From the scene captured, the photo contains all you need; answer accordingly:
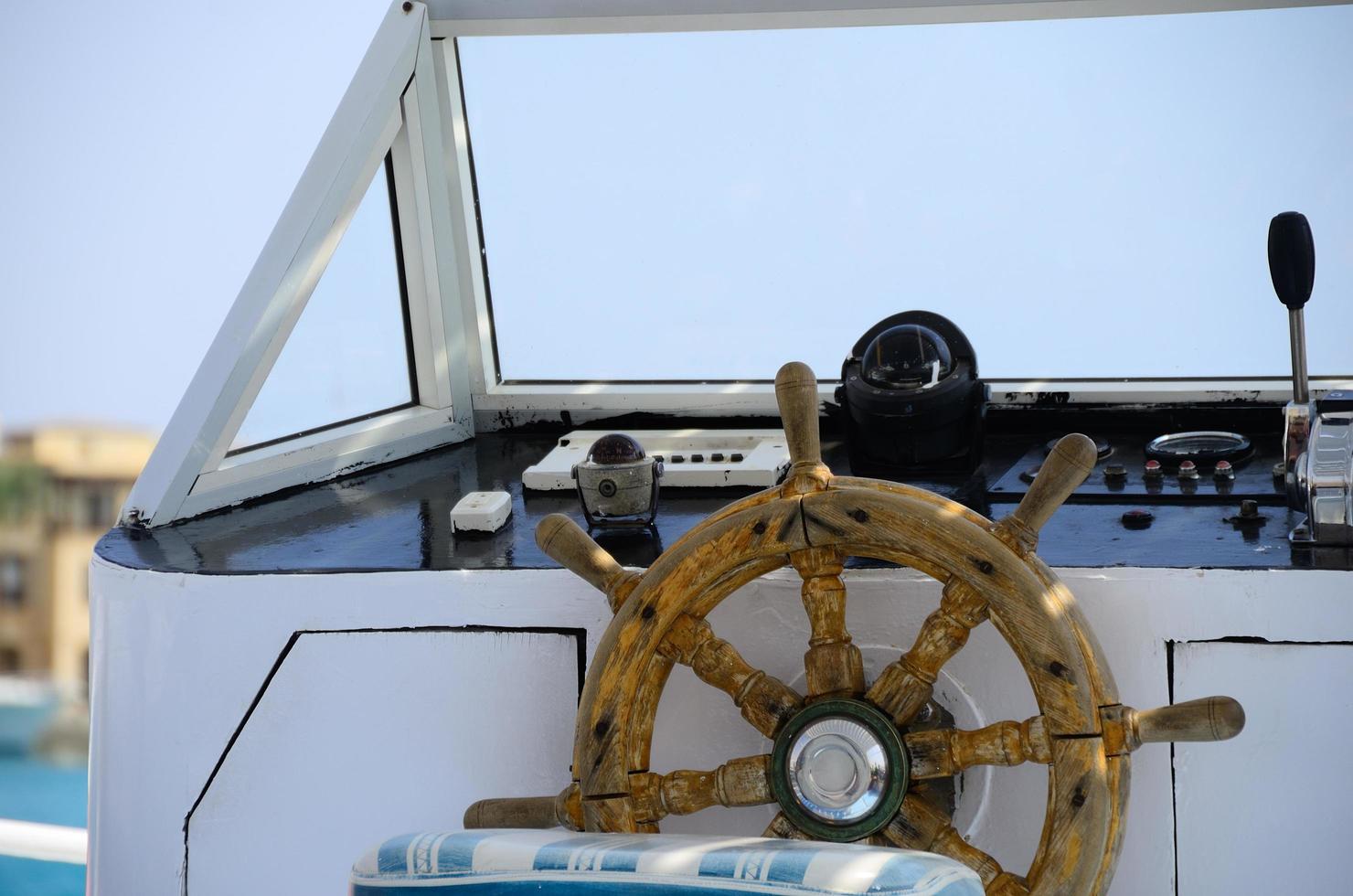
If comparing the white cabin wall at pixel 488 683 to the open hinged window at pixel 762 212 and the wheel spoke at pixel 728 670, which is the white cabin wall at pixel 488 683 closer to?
the wheel spoke at pixel 728 670

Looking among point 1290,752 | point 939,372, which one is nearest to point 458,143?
point 939,372

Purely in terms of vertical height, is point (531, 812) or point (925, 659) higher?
point (925, 659)

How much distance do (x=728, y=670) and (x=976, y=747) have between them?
256 mm

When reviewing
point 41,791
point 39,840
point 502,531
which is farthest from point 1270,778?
point 41,791

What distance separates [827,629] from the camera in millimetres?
1451

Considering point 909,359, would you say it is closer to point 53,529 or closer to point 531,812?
point 531,812

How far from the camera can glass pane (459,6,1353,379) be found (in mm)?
2320

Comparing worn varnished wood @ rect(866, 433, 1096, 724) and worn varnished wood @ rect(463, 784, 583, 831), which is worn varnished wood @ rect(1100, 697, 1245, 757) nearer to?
worn varnished wood @ rect(866, 433, 1096, 724)

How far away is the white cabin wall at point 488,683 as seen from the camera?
155cm

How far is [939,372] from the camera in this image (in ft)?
6.82

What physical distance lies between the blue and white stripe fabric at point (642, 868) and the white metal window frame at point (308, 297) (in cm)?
101

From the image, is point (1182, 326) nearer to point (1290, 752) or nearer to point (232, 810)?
point (1290, 752)

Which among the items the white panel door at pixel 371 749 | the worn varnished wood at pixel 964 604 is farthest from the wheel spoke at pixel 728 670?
the white panel door at pixel 371 749

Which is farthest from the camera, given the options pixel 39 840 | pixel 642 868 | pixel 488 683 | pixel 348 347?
pixel 39 840
